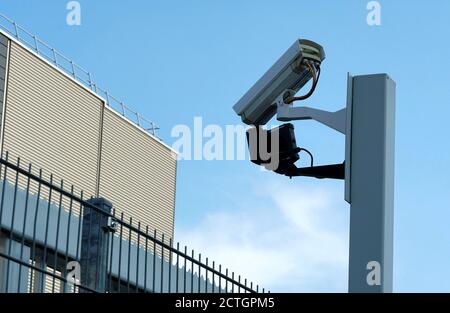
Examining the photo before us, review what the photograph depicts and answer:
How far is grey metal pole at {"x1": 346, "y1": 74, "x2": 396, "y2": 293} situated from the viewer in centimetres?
726

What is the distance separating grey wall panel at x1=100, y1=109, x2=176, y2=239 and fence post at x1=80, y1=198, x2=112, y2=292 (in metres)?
54.0

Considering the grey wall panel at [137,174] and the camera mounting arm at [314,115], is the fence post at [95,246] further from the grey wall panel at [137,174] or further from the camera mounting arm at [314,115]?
the grey wall panel at [137,174]

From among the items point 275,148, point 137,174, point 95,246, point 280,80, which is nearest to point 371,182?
point 275,148

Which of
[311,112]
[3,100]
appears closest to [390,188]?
[311,112]

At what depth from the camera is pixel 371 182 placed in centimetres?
746

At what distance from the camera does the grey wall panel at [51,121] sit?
5638cm

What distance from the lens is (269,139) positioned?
8125 mm

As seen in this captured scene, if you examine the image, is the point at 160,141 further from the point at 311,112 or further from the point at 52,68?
the point at 311,112

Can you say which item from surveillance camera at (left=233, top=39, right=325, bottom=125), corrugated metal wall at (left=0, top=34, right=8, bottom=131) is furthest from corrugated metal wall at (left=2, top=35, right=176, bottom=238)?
surveillance camera at (left=233, top=39, right=325, bottom=125)

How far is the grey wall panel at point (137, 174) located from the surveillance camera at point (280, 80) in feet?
179

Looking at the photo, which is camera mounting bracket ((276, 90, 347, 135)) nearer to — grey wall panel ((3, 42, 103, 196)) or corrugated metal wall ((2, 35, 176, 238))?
corrugated metal wall ((2, 35, 176, 238))

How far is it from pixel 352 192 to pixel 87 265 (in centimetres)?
210

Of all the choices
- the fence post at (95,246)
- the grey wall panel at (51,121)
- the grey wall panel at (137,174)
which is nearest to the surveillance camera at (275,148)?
the fence post at (95,246)

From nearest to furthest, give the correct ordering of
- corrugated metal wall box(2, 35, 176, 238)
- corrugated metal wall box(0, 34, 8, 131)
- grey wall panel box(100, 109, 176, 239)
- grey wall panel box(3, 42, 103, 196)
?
corrugated metal wall box(0, 34, 8, 131) < grey wall panel box(3, 42, 103, 196) < corrugated metal wall box(2, 35, 176, 238) < grey wall panel box(100, 109, 176, 239)
